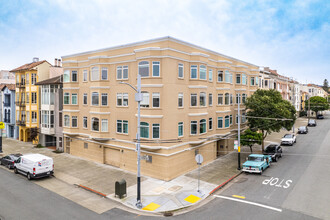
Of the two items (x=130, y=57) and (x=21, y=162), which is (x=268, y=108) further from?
(x=21, y=162)

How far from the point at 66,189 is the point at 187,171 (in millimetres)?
11263

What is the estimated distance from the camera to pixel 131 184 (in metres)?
19.5

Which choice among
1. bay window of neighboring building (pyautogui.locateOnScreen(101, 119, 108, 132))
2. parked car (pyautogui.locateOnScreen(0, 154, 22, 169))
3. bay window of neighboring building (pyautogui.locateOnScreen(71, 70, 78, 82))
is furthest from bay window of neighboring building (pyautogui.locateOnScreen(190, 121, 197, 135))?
parked car (pyautogui.locateOnScreen(0, 154, 22, 169))

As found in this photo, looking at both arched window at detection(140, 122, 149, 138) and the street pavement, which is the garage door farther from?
arched window at detection(140, 122, 149, 138)

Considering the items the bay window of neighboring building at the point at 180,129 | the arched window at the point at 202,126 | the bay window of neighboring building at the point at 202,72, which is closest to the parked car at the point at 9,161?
the bay window of neighboring building at the point at 180,129

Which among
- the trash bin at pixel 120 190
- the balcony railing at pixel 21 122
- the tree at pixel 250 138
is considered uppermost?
the balcony railing at pixel 21 122

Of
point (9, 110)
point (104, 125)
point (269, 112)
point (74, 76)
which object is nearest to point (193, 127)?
point (104, 125)

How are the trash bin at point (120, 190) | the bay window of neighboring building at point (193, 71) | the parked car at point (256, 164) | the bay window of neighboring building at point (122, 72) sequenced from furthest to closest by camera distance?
1. the bay window of neighboring building at point (122, 72)
2. the bay window of neighboring building at point (193, 71)
3. the parked car at point (256, 164)
4. the trash bin at point (120, 190)

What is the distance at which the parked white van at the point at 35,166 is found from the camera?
19938 millimetres

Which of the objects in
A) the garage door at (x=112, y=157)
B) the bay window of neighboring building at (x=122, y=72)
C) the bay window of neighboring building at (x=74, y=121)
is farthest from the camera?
the bay window of neighboring building at (x=74, y=121)

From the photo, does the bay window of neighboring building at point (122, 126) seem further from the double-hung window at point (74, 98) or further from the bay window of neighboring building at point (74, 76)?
the bay window of neighboring building at point (74, 76)

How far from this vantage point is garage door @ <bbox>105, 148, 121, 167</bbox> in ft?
80.4

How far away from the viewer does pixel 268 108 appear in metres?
27.0

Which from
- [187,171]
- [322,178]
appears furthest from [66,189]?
[322,178]
